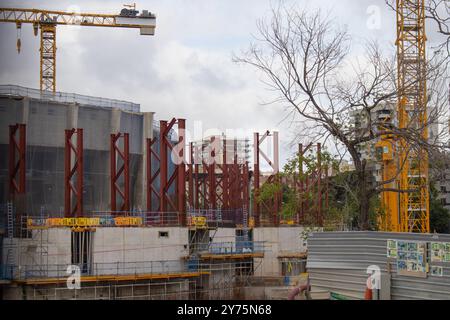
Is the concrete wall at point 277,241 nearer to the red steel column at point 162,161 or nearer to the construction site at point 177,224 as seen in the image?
the construction site at point 177,224

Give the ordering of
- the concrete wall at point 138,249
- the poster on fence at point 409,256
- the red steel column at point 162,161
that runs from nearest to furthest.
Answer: the poster on fence at point 409,256 < the concrete wall at point 138,249 < the red steel column at point 162,161

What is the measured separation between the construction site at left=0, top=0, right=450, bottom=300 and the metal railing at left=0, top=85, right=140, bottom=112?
10cm

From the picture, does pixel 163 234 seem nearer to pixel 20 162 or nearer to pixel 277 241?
pixel 20 162

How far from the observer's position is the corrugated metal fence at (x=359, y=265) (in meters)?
11.3

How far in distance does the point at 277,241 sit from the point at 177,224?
12668 mm

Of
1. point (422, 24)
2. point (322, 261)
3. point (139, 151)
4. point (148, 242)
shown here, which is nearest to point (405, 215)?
point (422, 24)

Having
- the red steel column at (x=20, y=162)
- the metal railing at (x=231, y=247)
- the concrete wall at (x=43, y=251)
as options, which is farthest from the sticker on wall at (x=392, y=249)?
the red steel column at (x=20, y=162)

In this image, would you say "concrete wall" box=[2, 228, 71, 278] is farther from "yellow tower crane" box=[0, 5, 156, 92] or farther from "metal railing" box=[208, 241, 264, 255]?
"yellow tower crane" box=[0, 5, 156, 92]

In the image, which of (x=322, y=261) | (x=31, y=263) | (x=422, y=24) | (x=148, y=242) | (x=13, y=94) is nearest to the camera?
(x=322, y=261)

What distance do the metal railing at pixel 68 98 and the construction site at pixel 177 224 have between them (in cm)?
10

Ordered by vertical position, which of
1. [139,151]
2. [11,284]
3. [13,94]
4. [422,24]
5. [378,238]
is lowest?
[11,284]

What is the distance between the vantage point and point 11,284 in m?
24.3
